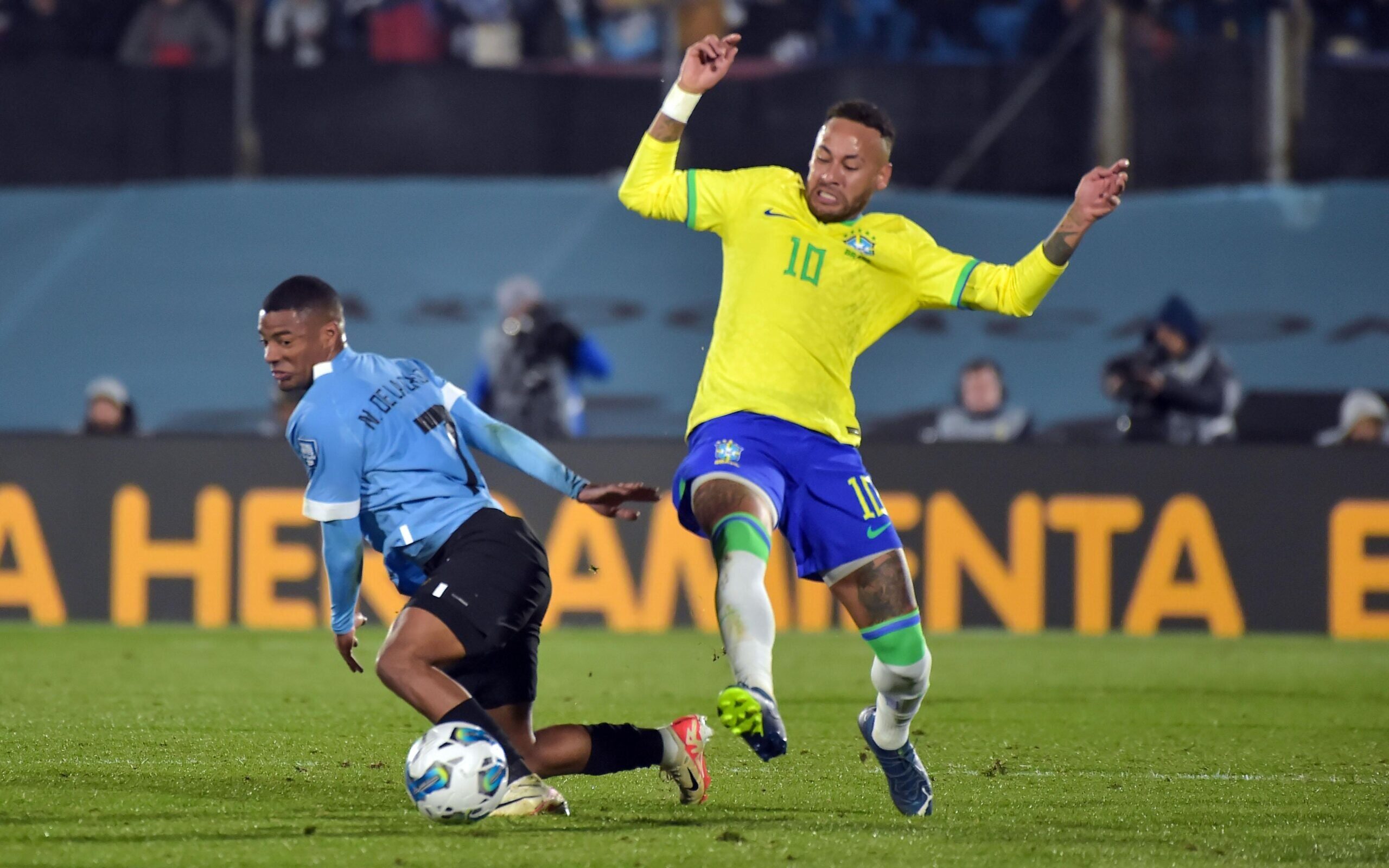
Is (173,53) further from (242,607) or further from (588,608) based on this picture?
(588,608)

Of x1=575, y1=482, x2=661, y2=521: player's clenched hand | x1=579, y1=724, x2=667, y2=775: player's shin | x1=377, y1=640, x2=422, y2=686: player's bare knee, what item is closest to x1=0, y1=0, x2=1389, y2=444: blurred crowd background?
x1=579, y1=724, x2=667, y2=775: player's shin

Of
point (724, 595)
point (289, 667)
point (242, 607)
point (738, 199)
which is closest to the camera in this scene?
point (724, 595)

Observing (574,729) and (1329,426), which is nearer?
(574,729)

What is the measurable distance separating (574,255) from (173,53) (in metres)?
3.07

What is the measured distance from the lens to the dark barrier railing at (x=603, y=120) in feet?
45.2

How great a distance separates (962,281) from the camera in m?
5.98

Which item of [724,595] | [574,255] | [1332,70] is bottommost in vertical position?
[724,595]

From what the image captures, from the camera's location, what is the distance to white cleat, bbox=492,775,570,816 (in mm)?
5398

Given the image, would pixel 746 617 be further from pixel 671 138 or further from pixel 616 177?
pixel 616 177

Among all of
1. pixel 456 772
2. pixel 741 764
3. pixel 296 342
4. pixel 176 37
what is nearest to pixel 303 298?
pixel 296 342

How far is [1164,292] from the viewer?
46.2 feet

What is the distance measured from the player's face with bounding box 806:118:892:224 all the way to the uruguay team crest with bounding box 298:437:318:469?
65.5 inches

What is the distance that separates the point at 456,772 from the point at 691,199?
187 centimetres

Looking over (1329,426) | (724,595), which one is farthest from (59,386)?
(724,595)
